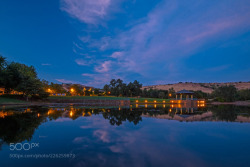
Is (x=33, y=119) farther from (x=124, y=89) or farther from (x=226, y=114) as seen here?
(x=124, y=89)

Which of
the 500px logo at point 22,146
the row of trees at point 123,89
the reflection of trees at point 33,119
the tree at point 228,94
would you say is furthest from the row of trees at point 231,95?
the 500px logo at point 22,146

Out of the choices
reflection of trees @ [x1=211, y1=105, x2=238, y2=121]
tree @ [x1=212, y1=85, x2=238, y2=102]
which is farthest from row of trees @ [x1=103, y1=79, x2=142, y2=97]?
reflection of trees @ [x1=211, y1=105, x2=238, y2=121]

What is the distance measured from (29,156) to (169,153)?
412 cm

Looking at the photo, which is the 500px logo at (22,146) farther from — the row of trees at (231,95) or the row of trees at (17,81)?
the row of trees at (231,95)

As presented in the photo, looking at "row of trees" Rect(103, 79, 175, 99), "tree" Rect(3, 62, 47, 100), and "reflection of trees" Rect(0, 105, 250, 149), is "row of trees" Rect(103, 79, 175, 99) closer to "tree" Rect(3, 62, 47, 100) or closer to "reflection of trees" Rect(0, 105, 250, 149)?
→ "tree" Rect(3, 62, 47, 100)

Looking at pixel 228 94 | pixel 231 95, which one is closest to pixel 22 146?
pixel 228 94

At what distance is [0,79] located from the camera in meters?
26.6

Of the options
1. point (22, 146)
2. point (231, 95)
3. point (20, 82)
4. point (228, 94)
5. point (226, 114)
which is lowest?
point (22, 146)

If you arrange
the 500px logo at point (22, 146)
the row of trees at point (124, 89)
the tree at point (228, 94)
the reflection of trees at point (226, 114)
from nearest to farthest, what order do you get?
the 500px logo at point (22, 146) → the reflection of trees at point (226, 114) → the tree at point (228, 94) → the row of trees at point (124, 89)

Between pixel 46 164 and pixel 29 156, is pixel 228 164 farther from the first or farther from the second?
pixel 29 156

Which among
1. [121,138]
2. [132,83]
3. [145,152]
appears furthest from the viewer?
[132,83]

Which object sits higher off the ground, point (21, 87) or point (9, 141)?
point (21, 87)

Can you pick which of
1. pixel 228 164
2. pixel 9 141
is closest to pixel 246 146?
pixel 228 164

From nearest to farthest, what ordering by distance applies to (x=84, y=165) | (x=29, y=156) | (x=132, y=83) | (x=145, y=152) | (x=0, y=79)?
(x=84, y=165)
(x=29, y=156)
(x=145, y=152)
(x=0, y=79)
(x=132, y=83)
